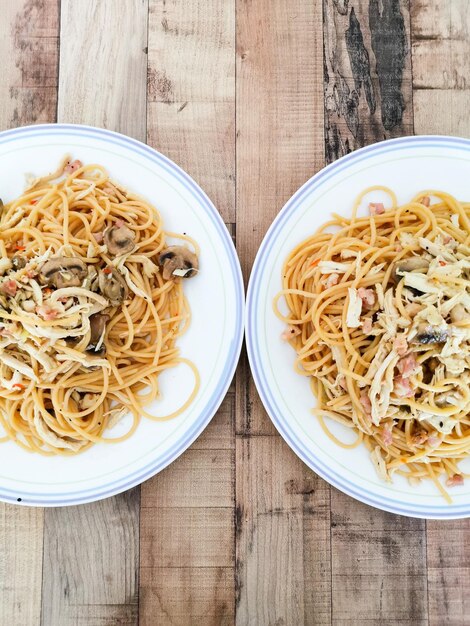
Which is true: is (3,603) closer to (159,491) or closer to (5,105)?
(159,491)

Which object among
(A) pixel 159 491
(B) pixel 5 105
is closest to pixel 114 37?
(B) pixel 5 105

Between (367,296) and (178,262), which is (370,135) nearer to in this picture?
(367,296)

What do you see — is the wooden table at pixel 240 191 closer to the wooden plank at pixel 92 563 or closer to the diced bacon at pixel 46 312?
the wooden plank at pixel 92 563

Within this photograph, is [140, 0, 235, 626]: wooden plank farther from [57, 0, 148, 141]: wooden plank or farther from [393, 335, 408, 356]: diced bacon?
[393, 335, 408, 356]: diced bacon

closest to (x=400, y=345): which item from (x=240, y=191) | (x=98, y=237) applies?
(x=240, y=191)

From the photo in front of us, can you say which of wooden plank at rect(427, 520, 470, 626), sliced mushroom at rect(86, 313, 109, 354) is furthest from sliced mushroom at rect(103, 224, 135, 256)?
wooden plank at rect(427, 520, 470, 626)
